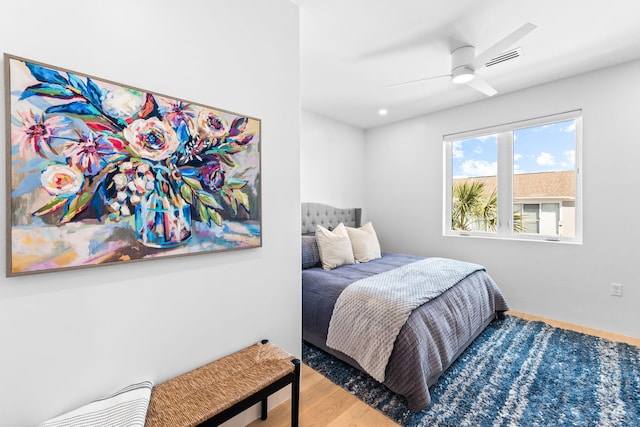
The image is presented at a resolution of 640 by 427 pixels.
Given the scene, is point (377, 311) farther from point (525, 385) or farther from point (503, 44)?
point (503, 44)

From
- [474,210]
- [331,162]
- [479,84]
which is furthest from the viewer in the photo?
[331,162]

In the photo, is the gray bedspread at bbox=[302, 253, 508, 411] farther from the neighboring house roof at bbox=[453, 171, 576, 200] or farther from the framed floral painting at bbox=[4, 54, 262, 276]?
the neighboring house roof at bbox=[453, 171, 576, 200]

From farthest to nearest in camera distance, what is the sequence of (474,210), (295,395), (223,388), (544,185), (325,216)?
1. (325,216)
2. (474,210)
3. (544,185)
4. (295,395)
5. (223,388)

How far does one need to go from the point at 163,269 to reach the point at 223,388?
2.02 feet

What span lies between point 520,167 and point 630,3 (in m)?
1.76

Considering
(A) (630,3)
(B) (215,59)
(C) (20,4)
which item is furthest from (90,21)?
(A) (630,3)

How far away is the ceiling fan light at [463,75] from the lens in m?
2.30

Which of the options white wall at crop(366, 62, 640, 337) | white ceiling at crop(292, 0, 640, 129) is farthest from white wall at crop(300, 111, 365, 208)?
white wall at crop(366, 62, 640, 337)

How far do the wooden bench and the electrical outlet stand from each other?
126 inches

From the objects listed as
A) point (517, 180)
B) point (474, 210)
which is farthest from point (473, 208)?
point (517, 180)

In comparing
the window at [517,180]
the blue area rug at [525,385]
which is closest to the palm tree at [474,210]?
the window at [517,180]

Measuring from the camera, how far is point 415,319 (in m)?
1.86

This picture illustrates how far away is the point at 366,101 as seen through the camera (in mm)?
3547

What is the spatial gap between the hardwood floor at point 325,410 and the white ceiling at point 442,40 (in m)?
2.59
